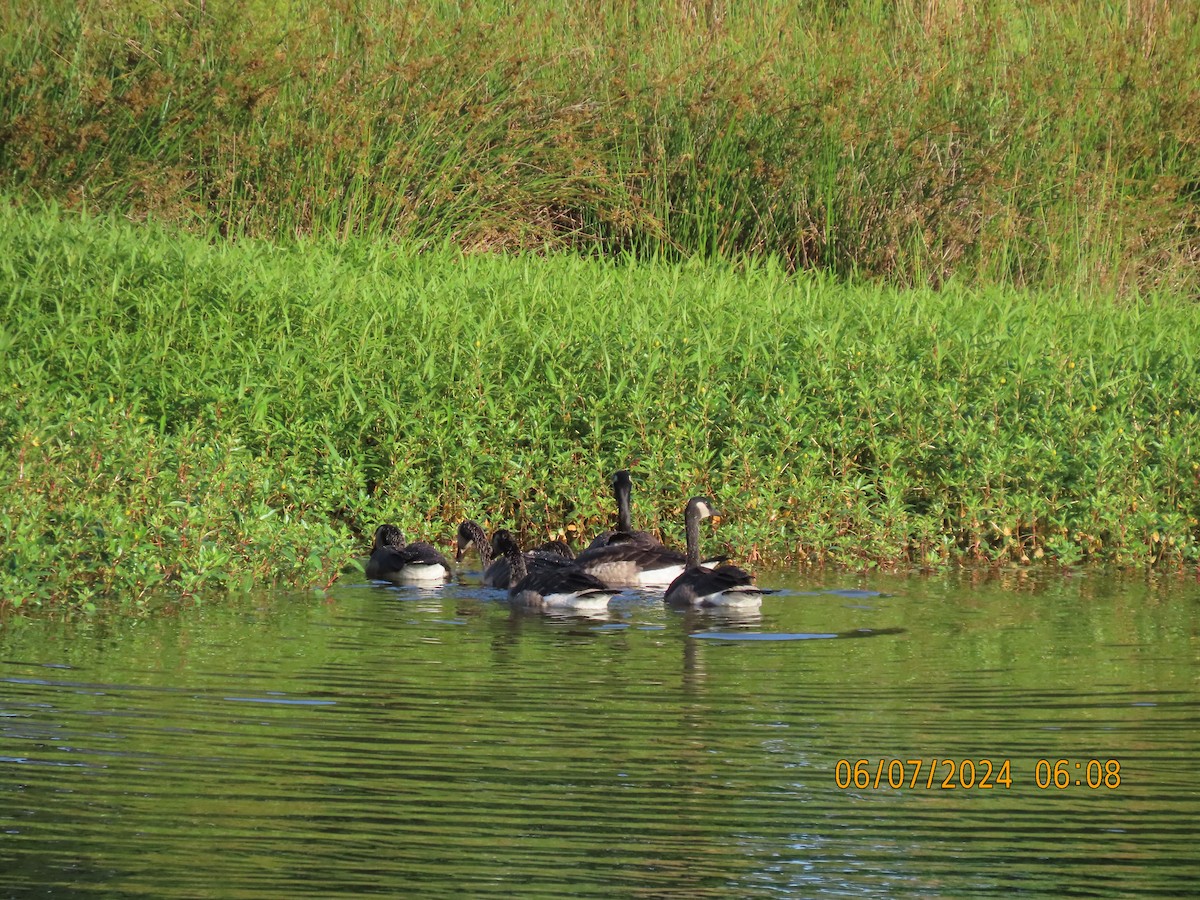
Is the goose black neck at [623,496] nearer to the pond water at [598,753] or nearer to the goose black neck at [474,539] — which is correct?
the goose black neck at [474,539]

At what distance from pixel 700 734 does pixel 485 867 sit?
154 cm

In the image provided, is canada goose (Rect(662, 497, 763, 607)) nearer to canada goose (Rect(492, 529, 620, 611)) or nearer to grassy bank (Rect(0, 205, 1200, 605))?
canada goose (Rect(492, 529, 620, 611))

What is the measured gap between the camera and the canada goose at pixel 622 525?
9484 millimetres

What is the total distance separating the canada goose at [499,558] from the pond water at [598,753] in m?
0.49

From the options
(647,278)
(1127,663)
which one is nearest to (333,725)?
(1127,663)

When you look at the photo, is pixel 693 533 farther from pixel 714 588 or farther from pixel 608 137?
pixel 608 137

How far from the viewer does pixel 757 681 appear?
680 cm

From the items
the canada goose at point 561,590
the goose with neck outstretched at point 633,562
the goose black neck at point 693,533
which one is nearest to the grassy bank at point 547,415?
the goose black neck at point 693,533

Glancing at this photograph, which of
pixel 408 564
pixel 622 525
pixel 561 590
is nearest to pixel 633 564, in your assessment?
pixel 622 525

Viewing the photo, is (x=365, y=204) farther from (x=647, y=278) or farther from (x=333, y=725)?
(x=333, y=725)
